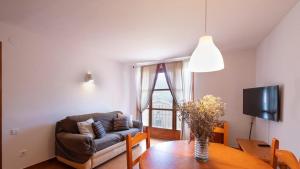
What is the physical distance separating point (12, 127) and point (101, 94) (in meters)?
2.08

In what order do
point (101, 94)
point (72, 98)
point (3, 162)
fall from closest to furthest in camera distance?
point (3, 162) < point (72, 98) < point (101, 94)

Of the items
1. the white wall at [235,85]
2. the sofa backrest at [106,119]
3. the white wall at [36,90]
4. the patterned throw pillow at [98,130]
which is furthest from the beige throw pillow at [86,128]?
the white wall at [235,85]

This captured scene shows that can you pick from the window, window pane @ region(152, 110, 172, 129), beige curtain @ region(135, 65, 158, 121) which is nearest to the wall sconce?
beige curtain @ region(135, 65, 158, 121)

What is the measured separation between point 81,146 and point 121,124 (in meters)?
1.36

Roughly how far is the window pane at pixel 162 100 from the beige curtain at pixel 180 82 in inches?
10.7

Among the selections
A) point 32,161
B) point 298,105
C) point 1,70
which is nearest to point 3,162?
point 32,161

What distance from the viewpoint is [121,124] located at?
403 centimetres

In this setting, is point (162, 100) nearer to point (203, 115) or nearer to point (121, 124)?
point (121, 124)

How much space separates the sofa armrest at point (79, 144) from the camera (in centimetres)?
273

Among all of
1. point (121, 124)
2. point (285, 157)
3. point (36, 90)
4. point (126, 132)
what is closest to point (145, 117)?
point (121, 124)

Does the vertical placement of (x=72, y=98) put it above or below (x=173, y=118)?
above

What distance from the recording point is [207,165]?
1.36 m

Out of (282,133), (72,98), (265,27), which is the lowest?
(282,133)

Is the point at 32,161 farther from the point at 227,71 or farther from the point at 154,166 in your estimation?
the point at 227,71
